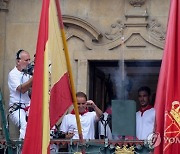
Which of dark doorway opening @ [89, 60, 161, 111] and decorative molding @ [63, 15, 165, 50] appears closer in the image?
decorative molding @ [63, 15, 165, 50]

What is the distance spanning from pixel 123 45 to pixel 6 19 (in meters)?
2.06

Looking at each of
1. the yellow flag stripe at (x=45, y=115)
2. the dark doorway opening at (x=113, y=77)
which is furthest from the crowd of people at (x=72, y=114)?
the yellow flag stripe at (x=45, y=115)

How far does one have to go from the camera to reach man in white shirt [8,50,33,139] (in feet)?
47.2

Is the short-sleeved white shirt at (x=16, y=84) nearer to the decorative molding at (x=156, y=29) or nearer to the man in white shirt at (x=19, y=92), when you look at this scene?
the man in white shirt at (x=19, y=92)

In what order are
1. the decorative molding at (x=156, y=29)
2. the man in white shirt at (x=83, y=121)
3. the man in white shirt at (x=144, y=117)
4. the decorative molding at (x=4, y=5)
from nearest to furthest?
1. the man in white shirt at (x=83, y=121)
2. the man in white shirt at (x=144, y=117)
3. the decorative molding at (x=156, y=29)
4. the decorative molding at (x=4, y=5)

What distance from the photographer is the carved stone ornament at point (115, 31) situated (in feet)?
50.6

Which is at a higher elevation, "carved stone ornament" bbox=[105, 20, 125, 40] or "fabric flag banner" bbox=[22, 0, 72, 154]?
"carved stone ornament" bbox=[105, 20, 125, 40]

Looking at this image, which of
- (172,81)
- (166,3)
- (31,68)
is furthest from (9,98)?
(172,81)

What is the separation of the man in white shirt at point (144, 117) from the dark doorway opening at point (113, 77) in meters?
1.20

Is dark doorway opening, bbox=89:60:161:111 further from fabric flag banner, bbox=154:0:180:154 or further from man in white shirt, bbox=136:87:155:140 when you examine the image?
fabric flag banner, bbox=154:0:180:154

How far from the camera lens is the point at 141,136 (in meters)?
14.2

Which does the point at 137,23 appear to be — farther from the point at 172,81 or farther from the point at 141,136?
the point at 172,81

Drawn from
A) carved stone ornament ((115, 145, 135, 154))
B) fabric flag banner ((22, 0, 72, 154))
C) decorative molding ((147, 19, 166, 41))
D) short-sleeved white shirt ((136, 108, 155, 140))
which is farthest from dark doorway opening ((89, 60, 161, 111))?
fabric flag banner ((22, 0, 72, 154))

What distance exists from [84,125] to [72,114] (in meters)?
0.43
